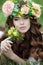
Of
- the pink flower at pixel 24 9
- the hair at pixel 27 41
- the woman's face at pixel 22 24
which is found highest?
the pink flower at pixel 24 9

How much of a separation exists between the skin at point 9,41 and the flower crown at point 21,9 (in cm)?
4

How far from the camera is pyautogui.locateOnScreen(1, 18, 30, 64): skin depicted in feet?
9.16

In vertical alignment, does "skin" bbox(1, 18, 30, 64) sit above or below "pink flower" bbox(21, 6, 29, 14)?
below

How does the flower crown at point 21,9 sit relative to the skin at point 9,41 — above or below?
above

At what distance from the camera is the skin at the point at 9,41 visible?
9.16 ft

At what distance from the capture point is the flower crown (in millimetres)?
2848

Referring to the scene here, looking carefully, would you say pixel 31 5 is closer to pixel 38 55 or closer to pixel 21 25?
pixel 21 25

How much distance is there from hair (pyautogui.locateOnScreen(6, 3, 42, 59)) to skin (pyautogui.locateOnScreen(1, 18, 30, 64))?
0.04 m

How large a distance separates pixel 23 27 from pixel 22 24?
0.07 feet

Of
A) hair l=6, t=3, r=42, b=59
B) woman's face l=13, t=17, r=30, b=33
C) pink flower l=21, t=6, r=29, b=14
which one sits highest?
pink flower l=21, t=6, r=29, b=14

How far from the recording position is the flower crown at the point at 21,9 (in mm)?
2848

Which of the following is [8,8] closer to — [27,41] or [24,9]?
[24,9]

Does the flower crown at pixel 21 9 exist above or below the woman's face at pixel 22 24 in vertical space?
above

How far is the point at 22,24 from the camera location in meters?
2.83
